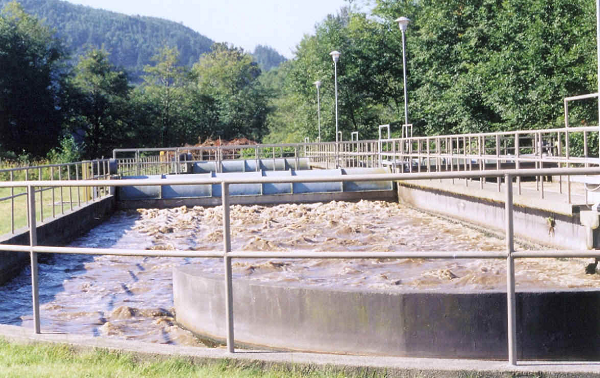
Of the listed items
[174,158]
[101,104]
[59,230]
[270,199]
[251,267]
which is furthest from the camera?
[101,104]

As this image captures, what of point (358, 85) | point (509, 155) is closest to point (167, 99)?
point (358, 85)

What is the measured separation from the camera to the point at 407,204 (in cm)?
2403

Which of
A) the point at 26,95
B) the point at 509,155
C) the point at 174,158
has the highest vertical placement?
the point at 26,95

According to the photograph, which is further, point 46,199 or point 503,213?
point 46,199

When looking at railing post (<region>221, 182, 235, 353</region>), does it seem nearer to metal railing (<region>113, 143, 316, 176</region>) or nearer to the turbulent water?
the turbulent water

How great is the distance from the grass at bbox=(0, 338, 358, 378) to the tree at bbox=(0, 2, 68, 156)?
6174 centimetres

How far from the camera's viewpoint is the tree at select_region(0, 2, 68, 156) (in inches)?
2474

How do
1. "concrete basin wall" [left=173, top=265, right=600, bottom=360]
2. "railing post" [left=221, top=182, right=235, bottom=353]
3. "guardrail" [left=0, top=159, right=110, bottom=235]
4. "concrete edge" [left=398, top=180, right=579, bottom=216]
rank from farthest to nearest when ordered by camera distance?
1. "guardrail" [left=0, top=159, right=110, bottom=235]
2. "concrete edge" [left=398, top=180, right=579, bottom=216]
3. "concrete basin wall" [left=173, top=265, right=600, bottom=360]
4. "railing post" [left=221, top=182, right=235, bottom=353]

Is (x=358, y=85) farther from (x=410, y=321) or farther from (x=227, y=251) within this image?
(x=227, y=251)

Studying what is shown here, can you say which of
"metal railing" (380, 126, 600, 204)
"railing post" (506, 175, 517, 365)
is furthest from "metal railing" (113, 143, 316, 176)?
"railing post" (506, 175, 517, 365)

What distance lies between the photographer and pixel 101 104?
7256cm

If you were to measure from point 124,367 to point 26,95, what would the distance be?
2501 inches

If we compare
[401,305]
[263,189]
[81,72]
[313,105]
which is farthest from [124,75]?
[401,305]

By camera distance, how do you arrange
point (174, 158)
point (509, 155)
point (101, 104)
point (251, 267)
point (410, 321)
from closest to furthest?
point (410, 321) < point (251, 267) < point (509, 155) < point (174, 158) < point (101, 104)
